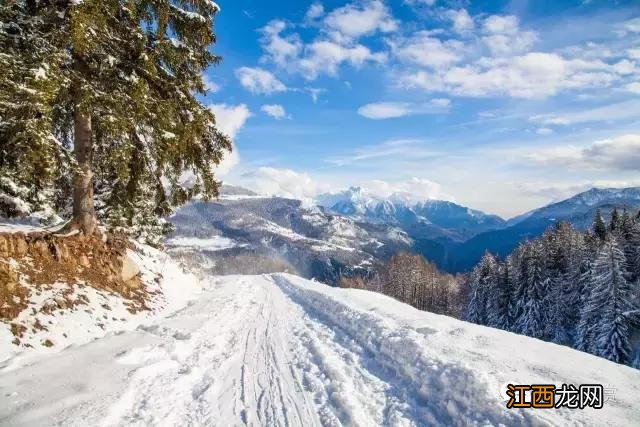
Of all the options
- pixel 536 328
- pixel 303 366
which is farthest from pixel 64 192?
pixel 536 328

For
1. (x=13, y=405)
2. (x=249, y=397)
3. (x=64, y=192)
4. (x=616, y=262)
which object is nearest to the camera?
(x=13, y=405)

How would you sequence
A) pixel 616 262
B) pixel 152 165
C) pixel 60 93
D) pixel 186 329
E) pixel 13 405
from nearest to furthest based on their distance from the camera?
1. pixel 13 405
2. pixel 60 93
3. pixel 186 329
4. pixel 152 165
5. pixel 616 262

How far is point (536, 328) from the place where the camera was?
45.8 m

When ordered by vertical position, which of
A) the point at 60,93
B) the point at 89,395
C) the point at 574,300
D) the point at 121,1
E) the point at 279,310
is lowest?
the point at 574,300

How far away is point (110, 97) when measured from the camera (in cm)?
1024

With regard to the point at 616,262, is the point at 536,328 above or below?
below

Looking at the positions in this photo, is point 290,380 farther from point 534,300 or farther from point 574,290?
point 574,290

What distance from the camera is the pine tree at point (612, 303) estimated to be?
31.0 meters

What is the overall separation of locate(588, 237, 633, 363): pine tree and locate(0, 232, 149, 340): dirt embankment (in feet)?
117

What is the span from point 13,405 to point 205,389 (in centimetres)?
271

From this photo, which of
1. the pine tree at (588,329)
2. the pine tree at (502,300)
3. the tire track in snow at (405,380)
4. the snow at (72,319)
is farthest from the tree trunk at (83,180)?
the pine tree at (502,300)

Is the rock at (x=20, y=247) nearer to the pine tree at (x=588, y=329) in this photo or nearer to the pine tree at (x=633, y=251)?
the pine tree at (x=588, y=329)

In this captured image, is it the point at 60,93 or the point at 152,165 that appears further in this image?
the point at 152,165

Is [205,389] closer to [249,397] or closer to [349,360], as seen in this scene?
[249,397]
